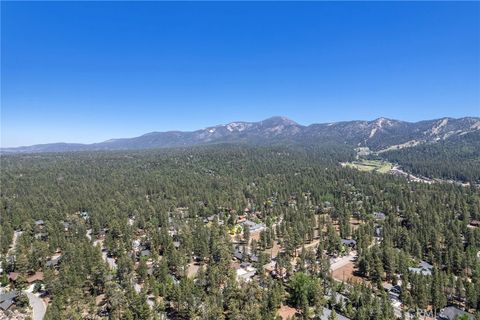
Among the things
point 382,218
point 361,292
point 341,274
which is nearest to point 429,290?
point 361,292

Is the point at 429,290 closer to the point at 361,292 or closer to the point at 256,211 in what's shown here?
the point at 361,292

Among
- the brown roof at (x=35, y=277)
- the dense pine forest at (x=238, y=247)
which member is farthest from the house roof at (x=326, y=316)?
the brown roof at (x=35, y=277)

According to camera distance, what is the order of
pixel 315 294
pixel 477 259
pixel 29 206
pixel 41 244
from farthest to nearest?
pixel 29 206
pixel 41 244
pixel 477 259
pixel 315 294

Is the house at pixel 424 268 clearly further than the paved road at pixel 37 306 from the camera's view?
Yes

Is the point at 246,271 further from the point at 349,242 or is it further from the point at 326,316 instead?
the point at 349,242

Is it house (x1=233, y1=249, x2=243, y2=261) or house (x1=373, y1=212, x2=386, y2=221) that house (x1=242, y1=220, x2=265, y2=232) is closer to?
house (x1=233, y1=249, x2=243, y2=261)

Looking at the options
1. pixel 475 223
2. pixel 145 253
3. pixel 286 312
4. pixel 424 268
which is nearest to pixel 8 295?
pixel 145 253

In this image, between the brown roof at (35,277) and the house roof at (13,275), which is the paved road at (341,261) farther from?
the house roof at (13,275)
